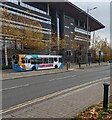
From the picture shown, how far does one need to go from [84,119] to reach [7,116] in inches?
93.1

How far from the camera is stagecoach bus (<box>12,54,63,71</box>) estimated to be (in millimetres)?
27641

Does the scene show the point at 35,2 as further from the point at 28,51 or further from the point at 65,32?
the point at 28,51

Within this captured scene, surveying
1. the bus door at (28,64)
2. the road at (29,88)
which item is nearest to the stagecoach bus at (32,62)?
the bus door at (28,64)

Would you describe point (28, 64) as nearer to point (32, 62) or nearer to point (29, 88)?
point (32, 62)

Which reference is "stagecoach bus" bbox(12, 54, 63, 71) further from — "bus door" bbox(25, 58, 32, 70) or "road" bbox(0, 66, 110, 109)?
"road" bbox(0, 66, 110, 109)

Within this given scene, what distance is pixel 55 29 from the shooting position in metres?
64.7

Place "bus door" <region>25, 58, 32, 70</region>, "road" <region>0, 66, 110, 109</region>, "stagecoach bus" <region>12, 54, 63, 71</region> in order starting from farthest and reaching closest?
"bus door" <region>25, 58, 32, 70</region>, "stagecoach bus" <region>12, 54, 63, 71</region>, "road" <region>0, 66, 110, 109</region>

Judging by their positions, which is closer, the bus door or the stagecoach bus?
the stagecoach bus

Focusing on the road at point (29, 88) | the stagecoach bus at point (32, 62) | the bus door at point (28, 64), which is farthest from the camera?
the bus door at point (28, 64)

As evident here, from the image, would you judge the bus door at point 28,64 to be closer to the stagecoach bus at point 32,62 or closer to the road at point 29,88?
the stagecoach bus at point 32,62

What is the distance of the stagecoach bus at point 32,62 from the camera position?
27.6 metres

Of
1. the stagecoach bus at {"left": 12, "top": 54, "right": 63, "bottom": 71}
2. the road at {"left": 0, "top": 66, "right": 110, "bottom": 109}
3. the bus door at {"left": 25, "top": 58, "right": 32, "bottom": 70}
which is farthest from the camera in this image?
the bus door at {"left": 25, "top": 58, "right": 32, "bottom": 70}

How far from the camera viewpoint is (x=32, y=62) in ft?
96.3

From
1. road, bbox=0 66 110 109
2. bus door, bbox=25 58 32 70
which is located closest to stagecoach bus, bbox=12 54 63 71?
bus door, bbox=25 58 32 70
